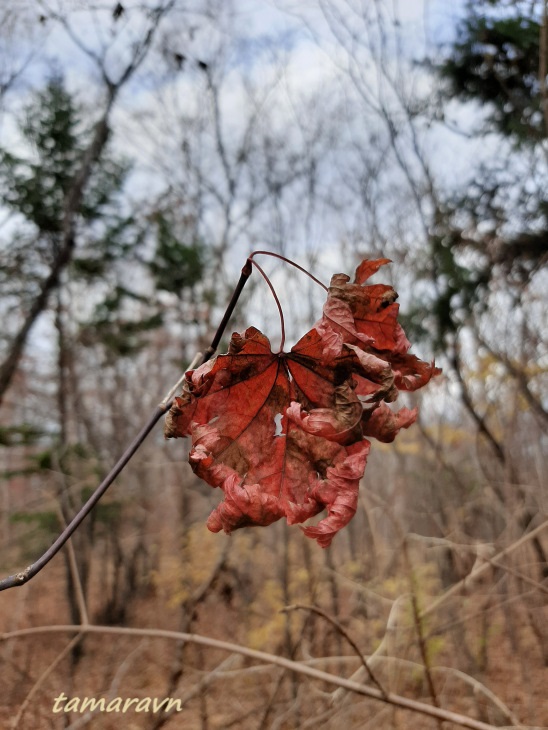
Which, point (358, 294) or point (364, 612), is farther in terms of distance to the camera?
point (364, 612)

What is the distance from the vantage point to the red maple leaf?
0.73 m

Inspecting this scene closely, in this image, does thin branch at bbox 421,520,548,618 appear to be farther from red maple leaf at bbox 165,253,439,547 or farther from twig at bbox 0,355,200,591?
twig at bbox 0,355,200,591

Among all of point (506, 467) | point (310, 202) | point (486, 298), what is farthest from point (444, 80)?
point (506, 467)

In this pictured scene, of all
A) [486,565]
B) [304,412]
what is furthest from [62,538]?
[486,565]

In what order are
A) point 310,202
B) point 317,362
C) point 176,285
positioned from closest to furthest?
1. point 317,362
2. point 310,202
3. point 176,285

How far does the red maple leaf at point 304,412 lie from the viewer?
2.40 ft

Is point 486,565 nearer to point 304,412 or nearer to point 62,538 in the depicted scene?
point 304,412

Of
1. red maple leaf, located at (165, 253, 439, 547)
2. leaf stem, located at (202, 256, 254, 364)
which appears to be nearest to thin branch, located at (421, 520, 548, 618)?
red maple leaf, located at (165, 253, 439, 547)

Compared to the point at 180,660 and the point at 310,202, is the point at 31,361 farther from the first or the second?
the point at 180,660

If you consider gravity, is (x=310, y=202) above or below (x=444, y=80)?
above

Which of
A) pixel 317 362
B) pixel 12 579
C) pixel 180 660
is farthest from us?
pixel 180 660

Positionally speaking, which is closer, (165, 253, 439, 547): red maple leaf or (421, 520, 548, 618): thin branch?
(165, 253, 439, 547): red maple leaf

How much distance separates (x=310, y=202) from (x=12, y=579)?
28.7 ft

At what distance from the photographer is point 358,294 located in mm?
821
